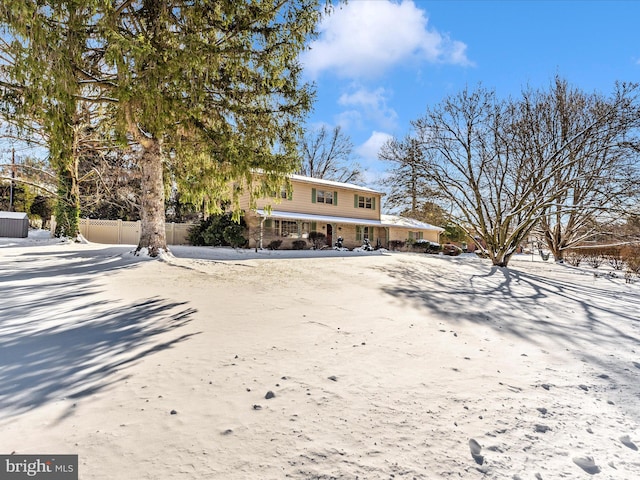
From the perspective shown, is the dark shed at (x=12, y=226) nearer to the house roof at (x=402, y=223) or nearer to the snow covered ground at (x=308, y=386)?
the snow covered ground at (x=308, y=386)

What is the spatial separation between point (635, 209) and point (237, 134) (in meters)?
17.0

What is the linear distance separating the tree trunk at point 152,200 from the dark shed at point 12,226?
17609mm

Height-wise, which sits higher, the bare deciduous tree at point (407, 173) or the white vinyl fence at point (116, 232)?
the bare deciduous tree at point (407, 173)

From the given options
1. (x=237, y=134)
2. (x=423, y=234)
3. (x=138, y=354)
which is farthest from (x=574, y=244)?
(x=138, y=354)

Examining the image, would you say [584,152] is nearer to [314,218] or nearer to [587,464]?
[314,218]

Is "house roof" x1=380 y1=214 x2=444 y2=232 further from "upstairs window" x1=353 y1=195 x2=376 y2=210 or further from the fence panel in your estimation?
the fence panel

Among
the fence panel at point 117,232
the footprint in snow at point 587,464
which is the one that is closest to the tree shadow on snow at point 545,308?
the footprint in snow at point 587,464

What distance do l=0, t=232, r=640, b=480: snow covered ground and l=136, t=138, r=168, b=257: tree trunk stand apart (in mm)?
4653

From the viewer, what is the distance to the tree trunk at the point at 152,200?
11352mm

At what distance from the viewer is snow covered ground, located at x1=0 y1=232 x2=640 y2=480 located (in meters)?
2.14

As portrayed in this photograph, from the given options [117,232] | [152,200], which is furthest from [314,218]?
[117,232]

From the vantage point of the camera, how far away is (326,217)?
78.7ft

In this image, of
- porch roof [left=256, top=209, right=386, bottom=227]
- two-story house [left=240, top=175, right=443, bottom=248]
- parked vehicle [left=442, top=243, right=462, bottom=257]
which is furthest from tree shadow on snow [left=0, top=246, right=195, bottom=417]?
parked vehicle [left=442, top=243, right=462, bottom=257]
